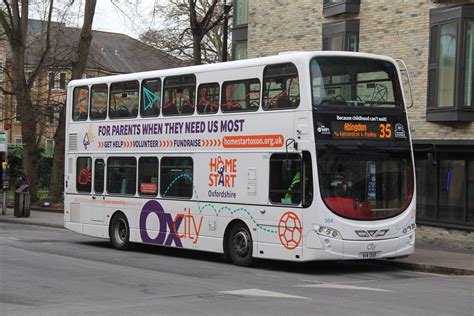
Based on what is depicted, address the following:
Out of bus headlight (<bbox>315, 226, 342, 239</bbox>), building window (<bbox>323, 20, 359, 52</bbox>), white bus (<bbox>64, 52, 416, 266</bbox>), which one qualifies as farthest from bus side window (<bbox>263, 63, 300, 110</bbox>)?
building window (<bbox>323, 20, 359, 52</bbox>)

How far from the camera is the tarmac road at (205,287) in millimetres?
10688

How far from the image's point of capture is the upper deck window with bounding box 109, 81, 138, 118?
1981 cm

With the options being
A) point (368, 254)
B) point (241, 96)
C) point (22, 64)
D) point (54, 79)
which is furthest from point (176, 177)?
point (54, 79)

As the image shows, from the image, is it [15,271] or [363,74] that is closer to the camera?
[15,271]

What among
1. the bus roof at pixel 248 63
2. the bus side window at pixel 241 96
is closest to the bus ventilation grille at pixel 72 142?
the bus roof at pixel 248 63

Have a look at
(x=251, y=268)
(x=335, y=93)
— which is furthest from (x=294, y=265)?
(x=335, y=93)

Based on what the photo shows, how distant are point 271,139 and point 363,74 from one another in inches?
85.3

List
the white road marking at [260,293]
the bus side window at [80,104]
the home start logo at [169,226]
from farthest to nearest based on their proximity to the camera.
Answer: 1. the bus side window at [80,104]
2. the home start logo at [169,226]
3. the white road marking at [260,293]

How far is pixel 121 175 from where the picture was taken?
20.2 metres

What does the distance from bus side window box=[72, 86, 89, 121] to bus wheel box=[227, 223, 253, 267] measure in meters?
6.46

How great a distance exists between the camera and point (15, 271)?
1460 centimetres

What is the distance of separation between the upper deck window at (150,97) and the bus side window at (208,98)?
156 cm

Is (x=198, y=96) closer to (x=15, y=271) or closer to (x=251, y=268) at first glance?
(x=251, y=268)

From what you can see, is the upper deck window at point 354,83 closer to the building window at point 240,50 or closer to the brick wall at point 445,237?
the brick wall at point 445,237
